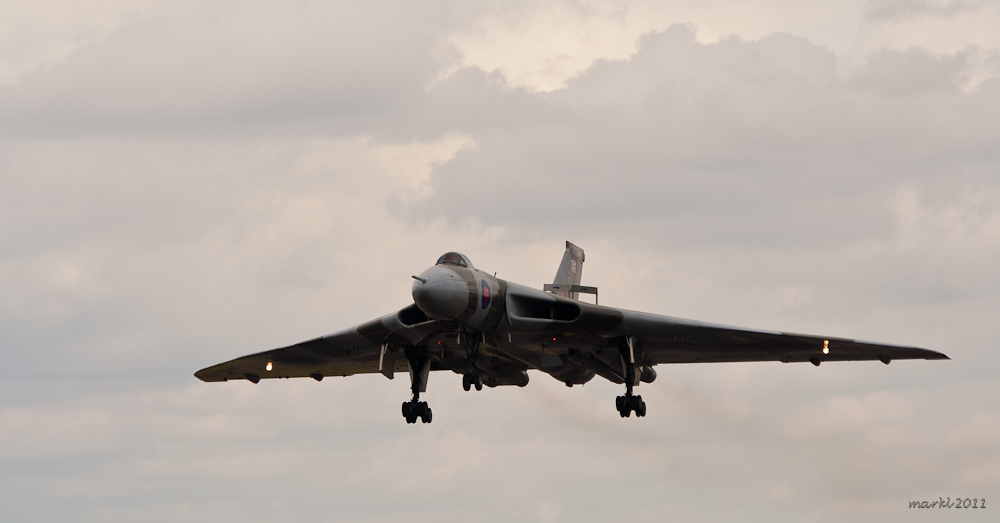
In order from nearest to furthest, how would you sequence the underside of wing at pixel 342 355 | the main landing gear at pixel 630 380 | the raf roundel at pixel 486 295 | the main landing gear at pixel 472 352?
the raf roundel at pixel 486 295
the main landing gear at pixel 472 352
the underside of wing at pixel 342 355
the main landing gear at pixel 630 380

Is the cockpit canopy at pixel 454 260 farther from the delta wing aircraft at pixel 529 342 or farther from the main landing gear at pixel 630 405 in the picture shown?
the main landing gear at pixel 630 405

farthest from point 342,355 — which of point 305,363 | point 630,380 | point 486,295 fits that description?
point 630,380

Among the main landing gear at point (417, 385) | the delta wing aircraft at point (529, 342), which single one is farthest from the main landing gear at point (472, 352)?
the main landing gear at point (417, 385)

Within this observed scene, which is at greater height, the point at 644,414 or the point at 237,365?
the point at 237,365

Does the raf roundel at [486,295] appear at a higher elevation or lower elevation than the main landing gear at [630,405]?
higher

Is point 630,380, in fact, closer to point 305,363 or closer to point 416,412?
point 416,412

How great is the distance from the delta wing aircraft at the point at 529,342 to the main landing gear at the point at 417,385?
0.10 ft

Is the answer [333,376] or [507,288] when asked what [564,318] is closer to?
[507,288]

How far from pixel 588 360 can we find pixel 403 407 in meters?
5.85

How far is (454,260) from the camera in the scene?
35.4m

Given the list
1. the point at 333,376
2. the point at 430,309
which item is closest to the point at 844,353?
the point at 430,309

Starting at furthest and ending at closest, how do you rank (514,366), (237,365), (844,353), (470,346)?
(237,365)
(514,366)
(844,353)
(470,346)

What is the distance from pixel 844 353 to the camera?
38.7 meters

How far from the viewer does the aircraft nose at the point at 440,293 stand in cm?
3356
